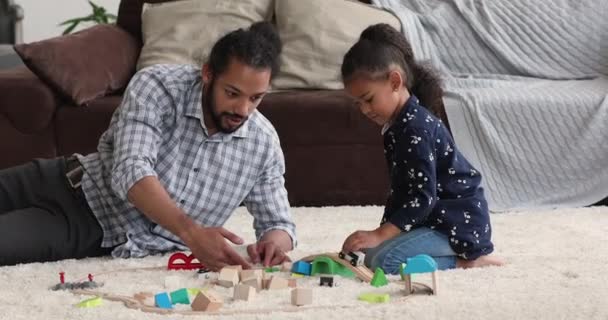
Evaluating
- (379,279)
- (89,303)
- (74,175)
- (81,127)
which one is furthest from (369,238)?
(81,127)

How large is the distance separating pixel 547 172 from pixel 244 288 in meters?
1.66

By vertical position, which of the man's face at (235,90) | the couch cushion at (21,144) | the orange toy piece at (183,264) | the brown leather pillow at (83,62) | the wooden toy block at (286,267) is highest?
the man's face at (235,90)

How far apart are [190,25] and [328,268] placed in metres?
1.73

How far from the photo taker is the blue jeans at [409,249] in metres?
2.23

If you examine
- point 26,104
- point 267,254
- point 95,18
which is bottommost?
point 95,18

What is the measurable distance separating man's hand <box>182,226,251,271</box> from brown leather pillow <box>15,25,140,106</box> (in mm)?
1419

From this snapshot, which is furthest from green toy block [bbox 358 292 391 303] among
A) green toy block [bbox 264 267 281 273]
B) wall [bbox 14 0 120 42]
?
wall [bbox 14 0 120 42]

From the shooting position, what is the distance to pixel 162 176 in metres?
2.39

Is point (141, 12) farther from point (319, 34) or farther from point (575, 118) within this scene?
point (575, 118)

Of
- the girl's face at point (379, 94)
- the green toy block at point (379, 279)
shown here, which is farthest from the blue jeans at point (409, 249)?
the girl's face at point (379, 94)

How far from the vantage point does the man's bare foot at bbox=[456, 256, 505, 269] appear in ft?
7.57

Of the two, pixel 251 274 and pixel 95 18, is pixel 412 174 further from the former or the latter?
pixel 95 18

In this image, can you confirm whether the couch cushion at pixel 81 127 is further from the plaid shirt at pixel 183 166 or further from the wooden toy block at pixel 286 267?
the wooden toy block at pixel 286 267

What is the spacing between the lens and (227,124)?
89.3 inches
